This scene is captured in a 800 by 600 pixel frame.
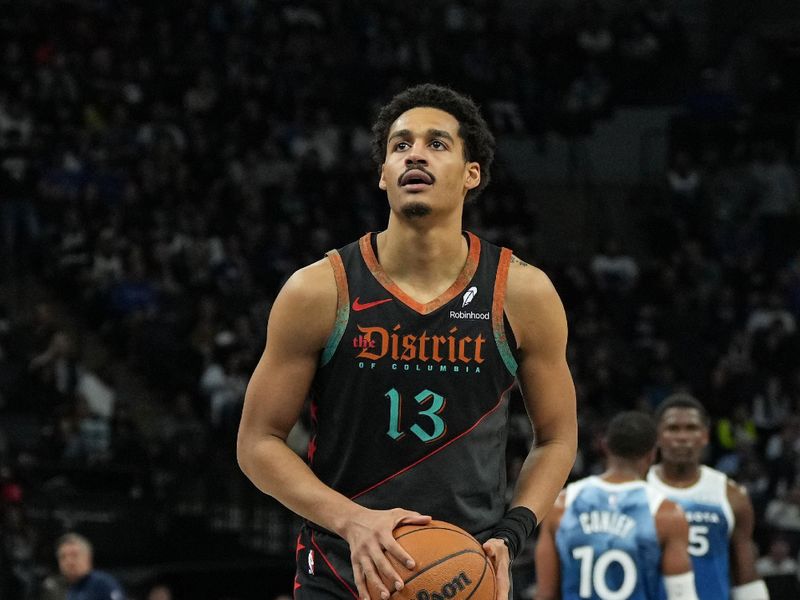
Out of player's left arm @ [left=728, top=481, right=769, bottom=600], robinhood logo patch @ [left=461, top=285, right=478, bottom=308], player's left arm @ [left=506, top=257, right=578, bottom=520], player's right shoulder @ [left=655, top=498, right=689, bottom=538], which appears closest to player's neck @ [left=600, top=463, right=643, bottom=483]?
player's right shoulder @ [left=655, top=498, right=689, bottom=538]

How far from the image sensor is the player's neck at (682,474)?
26.3 ft

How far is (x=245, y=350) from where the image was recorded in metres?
15.6

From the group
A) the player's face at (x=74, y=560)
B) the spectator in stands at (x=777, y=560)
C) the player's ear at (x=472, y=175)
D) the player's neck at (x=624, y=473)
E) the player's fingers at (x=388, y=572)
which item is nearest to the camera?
the player's fingers at (x=388, y=572)

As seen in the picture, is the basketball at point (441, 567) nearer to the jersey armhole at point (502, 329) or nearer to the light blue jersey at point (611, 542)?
the jersey armhole at point (502, 329)

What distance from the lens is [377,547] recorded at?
12.5ft

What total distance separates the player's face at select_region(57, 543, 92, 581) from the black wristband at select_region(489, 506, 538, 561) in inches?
269

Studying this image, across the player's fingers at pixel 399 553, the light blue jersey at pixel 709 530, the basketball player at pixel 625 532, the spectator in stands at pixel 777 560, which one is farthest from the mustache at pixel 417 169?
the spectator in stands at pixel 777 560

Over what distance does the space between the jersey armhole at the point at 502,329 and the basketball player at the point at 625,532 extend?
2882 millimetres

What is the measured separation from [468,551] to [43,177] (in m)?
13.9

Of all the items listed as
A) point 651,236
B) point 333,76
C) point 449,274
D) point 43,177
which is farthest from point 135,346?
point 449,274

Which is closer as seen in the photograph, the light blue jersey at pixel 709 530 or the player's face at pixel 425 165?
the player's face at pixel 425 165

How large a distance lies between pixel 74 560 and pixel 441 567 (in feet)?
23.5

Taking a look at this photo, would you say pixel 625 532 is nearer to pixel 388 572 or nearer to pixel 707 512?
pixel 707 512

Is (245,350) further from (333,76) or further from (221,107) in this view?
(333,76)
